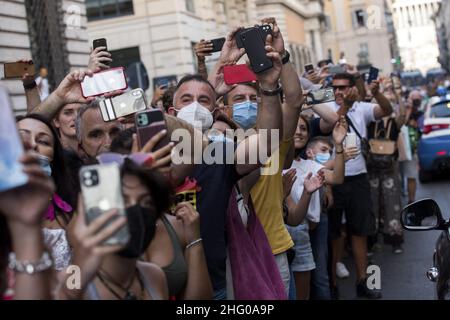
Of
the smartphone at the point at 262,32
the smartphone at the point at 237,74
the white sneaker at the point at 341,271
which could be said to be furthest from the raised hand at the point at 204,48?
the white sneaker at the point at 341,271

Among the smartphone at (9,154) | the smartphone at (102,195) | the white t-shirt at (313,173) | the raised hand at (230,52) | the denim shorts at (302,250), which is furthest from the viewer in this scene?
the white t-shirt at (313,173)

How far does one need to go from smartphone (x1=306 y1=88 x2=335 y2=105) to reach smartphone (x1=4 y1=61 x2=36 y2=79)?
1.97 m

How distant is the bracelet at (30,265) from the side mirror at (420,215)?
2.55 metres

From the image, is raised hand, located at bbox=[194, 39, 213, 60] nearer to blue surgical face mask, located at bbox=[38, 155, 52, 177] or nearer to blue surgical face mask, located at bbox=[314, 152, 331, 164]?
blue surgical face mask, located at bbox=[38, 155, 52, 177]

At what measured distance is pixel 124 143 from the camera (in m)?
2.81

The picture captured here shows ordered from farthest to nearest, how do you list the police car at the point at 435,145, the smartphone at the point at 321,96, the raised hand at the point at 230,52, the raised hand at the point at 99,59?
the police car at the point at 435,145 < the smartphone at the point at 321,96 < the raised hand at the point at 230,52 < the raised hand at the point at 99,59

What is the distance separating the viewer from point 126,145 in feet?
9.11

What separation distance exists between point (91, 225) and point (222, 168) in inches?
65.6

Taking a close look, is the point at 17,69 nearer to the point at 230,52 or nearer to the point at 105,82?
the point at 105,82

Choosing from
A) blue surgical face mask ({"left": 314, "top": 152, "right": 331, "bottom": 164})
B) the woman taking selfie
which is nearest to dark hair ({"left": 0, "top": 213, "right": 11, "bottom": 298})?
the woman taking selfie

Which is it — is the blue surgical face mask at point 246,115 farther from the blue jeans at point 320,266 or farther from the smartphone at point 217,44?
the blue jeans at point 320,266

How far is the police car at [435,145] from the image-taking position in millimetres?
15109

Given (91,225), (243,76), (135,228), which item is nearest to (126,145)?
(135,228)

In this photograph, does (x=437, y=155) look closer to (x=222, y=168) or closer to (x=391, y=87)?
(x=391, y=87)
